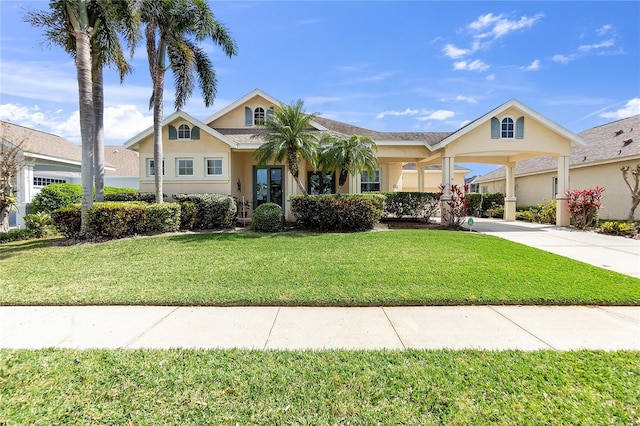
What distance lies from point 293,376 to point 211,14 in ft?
47.7

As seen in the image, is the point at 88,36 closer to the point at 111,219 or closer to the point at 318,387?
the point at 111,219

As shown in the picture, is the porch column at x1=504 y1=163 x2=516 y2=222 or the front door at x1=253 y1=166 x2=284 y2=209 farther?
the porch column at x1=504 y1=163 x2=516 y2=222

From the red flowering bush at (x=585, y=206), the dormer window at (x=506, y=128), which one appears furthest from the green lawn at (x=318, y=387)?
the red flowering bush at (x=585, y=206)

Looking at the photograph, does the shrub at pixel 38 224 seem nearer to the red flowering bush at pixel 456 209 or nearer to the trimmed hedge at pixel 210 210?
the trimmed hedge at pixel 210 210

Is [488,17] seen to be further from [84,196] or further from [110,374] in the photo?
[84,196]

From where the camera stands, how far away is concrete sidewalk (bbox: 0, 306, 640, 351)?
3.62 metres

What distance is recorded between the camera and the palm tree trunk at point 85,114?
1053 centimetres

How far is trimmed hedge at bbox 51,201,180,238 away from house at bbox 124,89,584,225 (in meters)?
2.29

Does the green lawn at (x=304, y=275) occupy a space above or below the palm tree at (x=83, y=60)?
below

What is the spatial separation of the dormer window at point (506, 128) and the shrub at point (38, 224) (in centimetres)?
2037

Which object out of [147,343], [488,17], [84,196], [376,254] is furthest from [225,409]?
[488,17]

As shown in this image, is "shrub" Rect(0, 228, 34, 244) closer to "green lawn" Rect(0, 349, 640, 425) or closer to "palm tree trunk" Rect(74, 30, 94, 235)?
Answer: "palm tree trunk" Rect(74, 30, 94, 235)

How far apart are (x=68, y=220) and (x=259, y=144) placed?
804 centimetres

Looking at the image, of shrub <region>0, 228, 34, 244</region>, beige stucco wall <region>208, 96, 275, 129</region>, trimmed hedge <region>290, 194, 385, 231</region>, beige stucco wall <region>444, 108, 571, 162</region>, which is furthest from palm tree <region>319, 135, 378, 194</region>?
shrub <region>0, 228, 34, 244</region>
